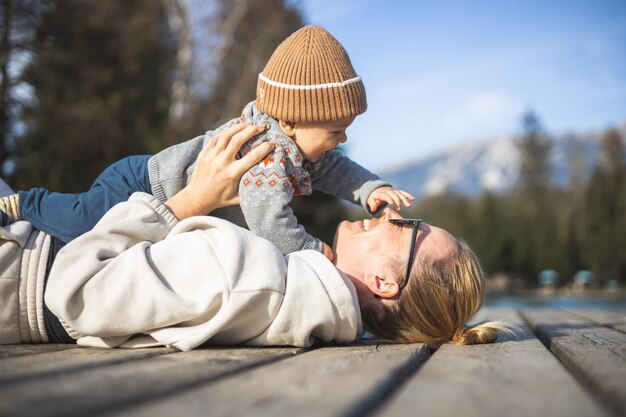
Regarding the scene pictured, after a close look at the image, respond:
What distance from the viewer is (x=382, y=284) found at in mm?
2477

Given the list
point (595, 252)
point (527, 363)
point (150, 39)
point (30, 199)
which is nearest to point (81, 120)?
point (150, 39)

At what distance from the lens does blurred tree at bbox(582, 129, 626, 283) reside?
4775cm

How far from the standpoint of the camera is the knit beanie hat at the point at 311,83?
9.33 feet

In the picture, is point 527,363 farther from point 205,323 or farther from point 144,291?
point 144,291

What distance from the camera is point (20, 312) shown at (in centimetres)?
227

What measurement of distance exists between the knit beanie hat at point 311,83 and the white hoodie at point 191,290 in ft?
2.92

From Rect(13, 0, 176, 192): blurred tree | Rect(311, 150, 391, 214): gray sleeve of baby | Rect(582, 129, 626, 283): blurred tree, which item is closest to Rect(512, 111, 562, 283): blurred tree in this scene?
Rect(582, 129, 626, 283): blurred tree

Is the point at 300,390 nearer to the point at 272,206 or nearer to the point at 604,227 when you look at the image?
the point at 272,206

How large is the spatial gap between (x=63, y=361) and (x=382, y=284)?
4.20 ft

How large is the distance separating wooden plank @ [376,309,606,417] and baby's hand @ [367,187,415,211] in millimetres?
1174

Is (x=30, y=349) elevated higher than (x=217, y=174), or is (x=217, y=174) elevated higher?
(x=217, y=174)

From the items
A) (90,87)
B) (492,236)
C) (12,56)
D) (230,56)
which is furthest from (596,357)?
(492,236)

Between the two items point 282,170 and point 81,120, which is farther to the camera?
point 81,120

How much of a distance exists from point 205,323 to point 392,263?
2.70 feet
